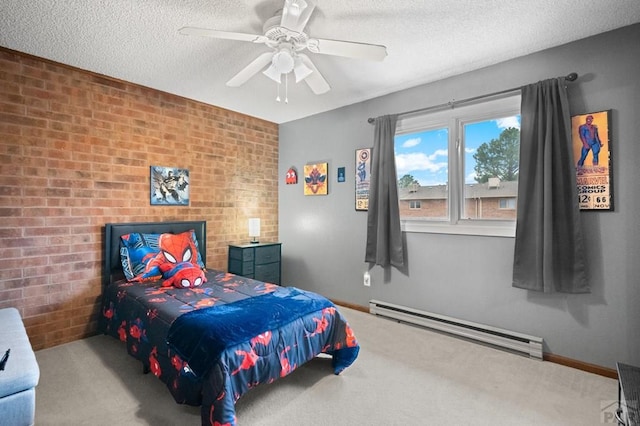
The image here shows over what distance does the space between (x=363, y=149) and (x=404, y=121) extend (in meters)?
0.57

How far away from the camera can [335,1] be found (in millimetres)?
1946

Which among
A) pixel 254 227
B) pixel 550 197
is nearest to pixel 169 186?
pixel 254 227

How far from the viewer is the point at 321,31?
2271 millimetres

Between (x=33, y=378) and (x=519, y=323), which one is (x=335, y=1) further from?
(x=519, y=323)

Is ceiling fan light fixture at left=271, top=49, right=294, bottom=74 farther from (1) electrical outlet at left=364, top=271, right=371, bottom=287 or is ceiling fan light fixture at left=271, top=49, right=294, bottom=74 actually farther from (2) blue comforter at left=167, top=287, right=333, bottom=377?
(1) electrical outlet at left=364, top=271, right=371, bottom=287

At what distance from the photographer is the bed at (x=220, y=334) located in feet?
5.54

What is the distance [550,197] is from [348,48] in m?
1.90

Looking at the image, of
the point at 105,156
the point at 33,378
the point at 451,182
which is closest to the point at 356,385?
the point at 33,378

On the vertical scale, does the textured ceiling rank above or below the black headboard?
above

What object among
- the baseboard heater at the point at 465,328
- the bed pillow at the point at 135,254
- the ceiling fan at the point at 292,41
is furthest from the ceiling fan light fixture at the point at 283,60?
the baseboard heater at the point at 465,328

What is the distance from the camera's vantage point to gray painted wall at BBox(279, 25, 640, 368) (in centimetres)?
223

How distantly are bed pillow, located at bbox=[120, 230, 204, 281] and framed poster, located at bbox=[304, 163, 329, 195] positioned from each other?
1727 mm

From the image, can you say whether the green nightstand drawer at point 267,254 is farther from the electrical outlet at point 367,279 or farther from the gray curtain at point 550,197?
the gray curtain at point 550,197

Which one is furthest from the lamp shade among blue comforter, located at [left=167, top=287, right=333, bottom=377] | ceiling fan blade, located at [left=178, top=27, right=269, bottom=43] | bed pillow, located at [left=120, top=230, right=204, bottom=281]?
ceiling fan blade, located at [left=178, top=27, right=269, bottom=43]
